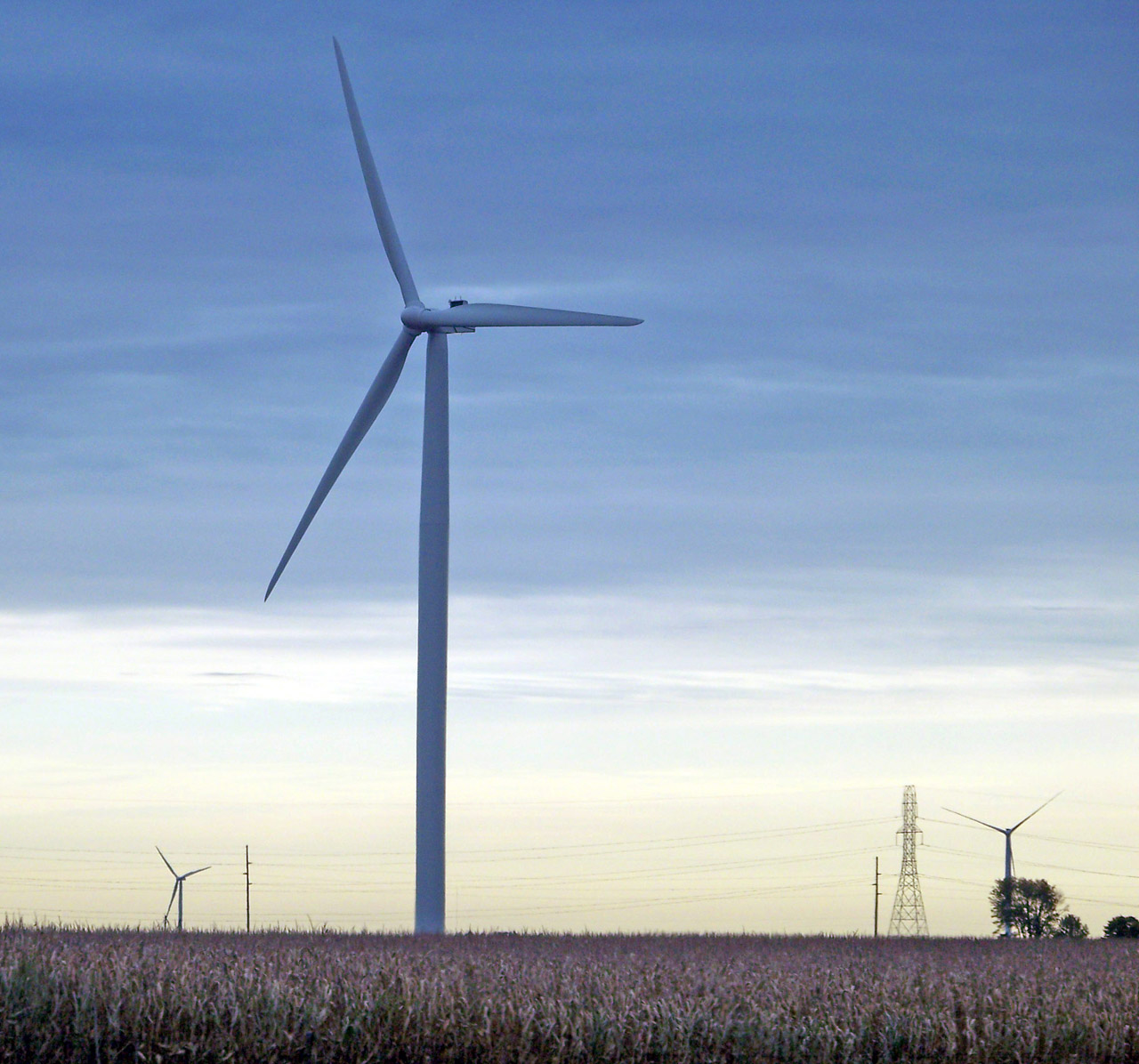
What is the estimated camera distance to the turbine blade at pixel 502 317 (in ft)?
178

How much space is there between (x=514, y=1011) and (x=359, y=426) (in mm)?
34631

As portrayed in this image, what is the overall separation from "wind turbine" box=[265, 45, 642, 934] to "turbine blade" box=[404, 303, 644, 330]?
0.10ft

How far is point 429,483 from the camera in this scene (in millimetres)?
53281

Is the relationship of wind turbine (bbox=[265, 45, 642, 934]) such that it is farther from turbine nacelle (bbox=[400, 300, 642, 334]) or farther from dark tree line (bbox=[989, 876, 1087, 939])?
dark tree line (bbox=[989, 876, 1087, 939])

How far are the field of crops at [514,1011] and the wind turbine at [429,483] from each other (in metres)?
19.0

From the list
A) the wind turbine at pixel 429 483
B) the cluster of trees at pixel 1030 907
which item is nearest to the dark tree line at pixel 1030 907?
the cluster of trees at pixel 1030 907

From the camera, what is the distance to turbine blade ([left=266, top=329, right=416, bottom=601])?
185 ft

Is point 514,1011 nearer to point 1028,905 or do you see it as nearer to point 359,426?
point 359,426

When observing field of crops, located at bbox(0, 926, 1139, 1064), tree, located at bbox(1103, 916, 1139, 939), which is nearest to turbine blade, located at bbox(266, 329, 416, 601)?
field of crops, located at bbox(0, 926, 1139, 1064)

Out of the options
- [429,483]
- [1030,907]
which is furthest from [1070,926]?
[429,483]

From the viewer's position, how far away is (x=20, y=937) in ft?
107

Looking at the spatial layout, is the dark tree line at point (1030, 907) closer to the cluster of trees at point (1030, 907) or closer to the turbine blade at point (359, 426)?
the cluster of trees at point (1030, 907)

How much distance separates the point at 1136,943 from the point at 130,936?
95.5 feet

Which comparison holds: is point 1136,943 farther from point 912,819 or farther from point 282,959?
point 912,819
